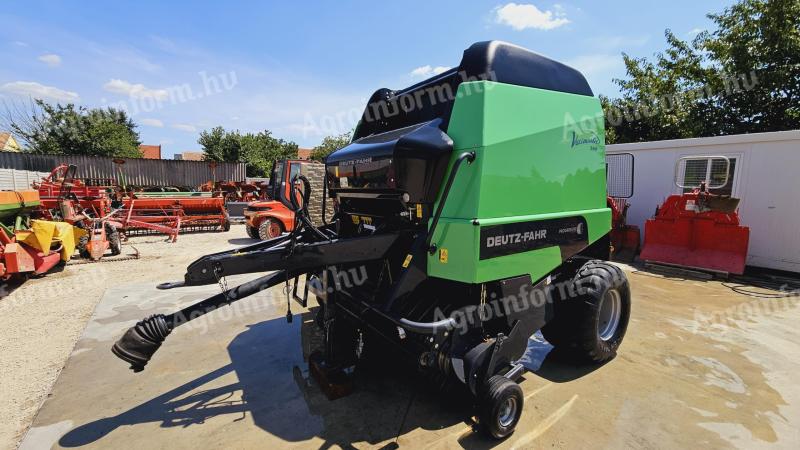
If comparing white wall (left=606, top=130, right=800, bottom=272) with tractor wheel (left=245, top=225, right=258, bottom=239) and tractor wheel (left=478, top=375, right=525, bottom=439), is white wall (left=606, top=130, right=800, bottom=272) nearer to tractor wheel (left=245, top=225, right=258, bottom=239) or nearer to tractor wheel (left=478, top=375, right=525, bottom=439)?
tractor wheel (left=478, top=375, right=525, bottom=439)

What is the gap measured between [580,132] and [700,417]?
2295 millimetres

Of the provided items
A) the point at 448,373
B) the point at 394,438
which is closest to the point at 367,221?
the point at 448,373

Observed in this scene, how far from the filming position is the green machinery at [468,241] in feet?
7.95

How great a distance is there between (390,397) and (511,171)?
6.51 feet

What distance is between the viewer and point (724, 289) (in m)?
6.04

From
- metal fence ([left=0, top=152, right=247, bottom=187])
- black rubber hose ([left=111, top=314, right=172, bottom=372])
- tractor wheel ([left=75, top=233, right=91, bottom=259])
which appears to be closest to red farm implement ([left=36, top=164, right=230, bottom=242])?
tractor wheel ([left=75, top=233, right=91, bottom=259])

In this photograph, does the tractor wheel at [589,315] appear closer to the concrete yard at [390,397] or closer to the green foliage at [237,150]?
the concrete yard at [390,397]

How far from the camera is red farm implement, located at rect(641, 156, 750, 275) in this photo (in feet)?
21.9

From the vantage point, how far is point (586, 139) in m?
3.15

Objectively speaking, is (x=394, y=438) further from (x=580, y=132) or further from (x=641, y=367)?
(x=580, y=132)

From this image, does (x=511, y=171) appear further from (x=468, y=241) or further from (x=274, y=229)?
(x=274, y=229)

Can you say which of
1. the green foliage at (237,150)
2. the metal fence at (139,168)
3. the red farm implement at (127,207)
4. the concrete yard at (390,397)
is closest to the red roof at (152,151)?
the green foliage at (237,150)

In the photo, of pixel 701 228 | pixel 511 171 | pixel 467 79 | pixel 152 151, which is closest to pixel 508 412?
pixel 511 171

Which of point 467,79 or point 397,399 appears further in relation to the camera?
point 397,399
